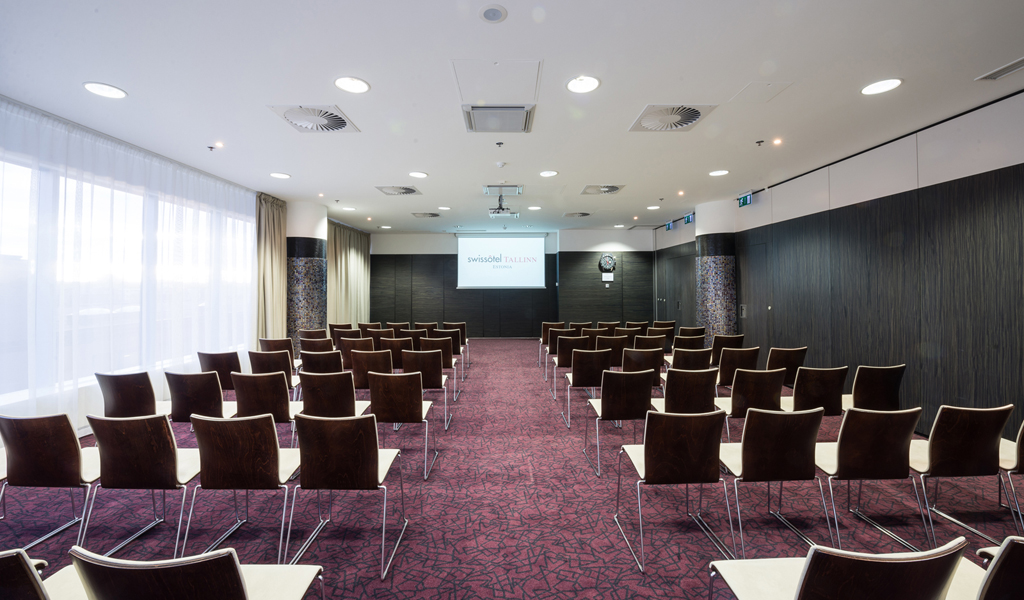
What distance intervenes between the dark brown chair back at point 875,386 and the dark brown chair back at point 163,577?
14.7ft

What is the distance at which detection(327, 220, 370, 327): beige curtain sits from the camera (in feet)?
36.6

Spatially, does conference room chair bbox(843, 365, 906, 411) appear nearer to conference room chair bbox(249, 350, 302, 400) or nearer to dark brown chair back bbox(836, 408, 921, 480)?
dark brown chair back bbox(836, 408, 921, 480)

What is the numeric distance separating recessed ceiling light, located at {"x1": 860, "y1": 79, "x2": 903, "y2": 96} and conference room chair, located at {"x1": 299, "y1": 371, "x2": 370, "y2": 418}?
16.3 feet

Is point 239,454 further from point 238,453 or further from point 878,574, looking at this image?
point 878,574

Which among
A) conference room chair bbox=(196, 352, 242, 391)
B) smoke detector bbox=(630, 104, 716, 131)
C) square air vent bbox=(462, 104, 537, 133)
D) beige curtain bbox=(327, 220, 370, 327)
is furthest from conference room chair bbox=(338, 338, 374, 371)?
beige curtain bbox=(327, 220, 370, 327)

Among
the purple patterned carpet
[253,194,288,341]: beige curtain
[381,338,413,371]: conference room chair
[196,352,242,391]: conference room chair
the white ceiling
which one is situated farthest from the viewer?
[253,194,288,341]: beige curtain

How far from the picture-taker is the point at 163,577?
1.19 metres

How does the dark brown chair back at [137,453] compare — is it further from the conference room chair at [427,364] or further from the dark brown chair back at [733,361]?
the dark brown chair back at [733,361]

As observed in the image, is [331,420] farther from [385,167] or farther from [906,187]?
[906,187]

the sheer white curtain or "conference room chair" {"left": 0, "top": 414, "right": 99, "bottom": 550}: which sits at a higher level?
the sheer white curtain

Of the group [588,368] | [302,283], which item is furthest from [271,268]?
[588,368]

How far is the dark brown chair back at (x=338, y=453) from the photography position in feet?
7.93

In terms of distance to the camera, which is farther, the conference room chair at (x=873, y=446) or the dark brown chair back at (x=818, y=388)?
the dark brown chair back at (x=818, y=388)

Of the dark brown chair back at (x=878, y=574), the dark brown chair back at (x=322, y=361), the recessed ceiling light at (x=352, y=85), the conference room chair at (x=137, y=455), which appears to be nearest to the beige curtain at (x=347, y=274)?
the dark brown chair back at (x=322, y=361)
